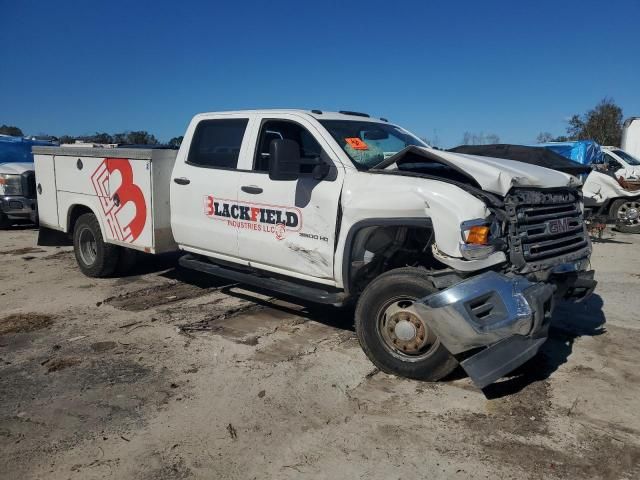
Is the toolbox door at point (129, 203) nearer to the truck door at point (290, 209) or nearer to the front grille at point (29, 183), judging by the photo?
the truck door at point (290, 209)

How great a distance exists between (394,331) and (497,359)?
0.81 m

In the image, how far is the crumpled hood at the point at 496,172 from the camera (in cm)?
385

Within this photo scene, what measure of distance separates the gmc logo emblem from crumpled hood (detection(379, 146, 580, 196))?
0.27 meters

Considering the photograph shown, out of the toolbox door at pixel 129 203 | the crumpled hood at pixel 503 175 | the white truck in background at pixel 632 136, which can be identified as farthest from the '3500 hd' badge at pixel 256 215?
the white truck in background at pixel 632 136

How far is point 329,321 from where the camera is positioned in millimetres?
5590

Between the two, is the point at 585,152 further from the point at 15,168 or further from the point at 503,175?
the point at 15,168

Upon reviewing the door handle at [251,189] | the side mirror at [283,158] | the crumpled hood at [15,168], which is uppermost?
the side mirror at [283,158]

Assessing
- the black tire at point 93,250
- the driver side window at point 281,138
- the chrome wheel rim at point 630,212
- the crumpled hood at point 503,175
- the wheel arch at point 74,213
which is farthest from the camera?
the chrome wheel rim at point 630,212

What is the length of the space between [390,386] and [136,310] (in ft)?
10.2

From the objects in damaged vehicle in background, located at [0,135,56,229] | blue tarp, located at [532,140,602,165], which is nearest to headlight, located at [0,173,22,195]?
damaged vehicle in background, located at [0,135,56,229]

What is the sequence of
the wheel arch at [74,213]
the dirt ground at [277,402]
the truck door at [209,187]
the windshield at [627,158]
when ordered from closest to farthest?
1. the dirt ground at [277,402]
2. the truck door at [209,187]
3. the wheel arch at [74,213]
4. the windshield at [627,158]

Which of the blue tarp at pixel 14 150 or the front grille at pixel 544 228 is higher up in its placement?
→ the blue tarp at pixel 14 150

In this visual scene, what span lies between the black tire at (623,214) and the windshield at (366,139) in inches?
371

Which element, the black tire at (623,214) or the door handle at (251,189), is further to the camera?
the black tire at (623,214)
